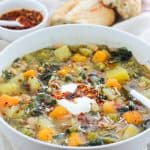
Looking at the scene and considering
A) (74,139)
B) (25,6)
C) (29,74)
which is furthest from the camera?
(25,6)

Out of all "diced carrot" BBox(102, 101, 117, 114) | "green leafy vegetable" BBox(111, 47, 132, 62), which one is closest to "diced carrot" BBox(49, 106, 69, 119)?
"diced carrot" BBox(102, 101, 117, 114)

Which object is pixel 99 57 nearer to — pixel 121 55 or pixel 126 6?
pixel 121 55

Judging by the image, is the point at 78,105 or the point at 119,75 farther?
the point at 119,75

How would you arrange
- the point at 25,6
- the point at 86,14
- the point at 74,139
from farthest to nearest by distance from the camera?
1. the point at 25,6
2. the point at 86,14
3. the point at 74,139

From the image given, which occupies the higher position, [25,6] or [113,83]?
[113,83]

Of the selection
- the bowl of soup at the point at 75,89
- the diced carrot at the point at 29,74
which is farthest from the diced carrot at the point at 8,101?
the diced carrot at the point at 29,74

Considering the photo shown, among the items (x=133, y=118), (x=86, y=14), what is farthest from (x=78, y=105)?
(x=86, y=14)

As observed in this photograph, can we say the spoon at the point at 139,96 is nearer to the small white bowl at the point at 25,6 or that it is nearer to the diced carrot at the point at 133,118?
the diced carrot at the point at 133,118
